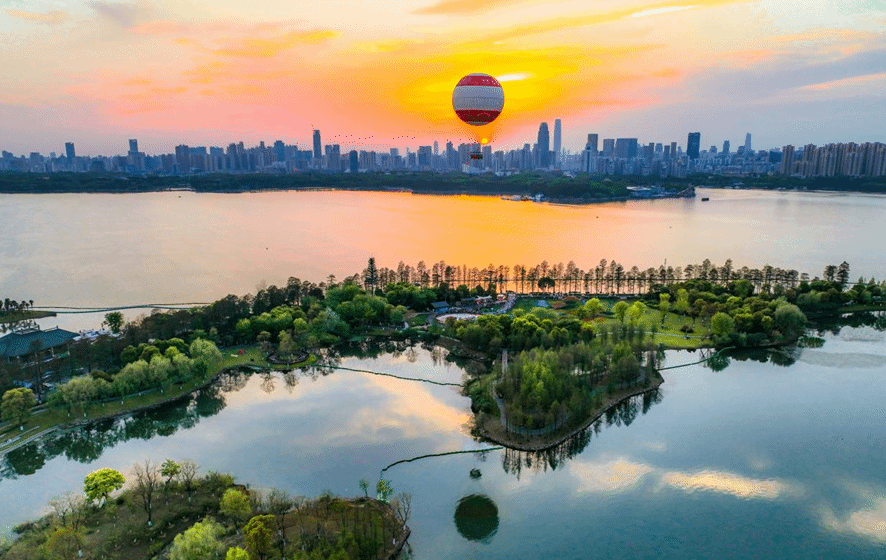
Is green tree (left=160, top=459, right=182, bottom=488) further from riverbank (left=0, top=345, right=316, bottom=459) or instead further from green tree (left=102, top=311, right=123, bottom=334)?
green tree (left=102, top=311, right=123, bottom=334)

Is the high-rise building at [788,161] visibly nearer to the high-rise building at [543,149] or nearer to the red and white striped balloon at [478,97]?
the high-rise building at [543,149]

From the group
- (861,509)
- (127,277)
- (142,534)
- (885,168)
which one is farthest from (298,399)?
(885,168)

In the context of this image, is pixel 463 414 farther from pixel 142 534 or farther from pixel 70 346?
pixel 70 346

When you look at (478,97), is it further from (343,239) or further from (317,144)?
(317,144)

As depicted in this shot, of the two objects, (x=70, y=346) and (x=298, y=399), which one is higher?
(x=70, y=346)

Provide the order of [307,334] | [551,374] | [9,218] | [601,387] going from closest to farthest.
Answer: [551,374] < [601,387] < [307,334] < [9,218]

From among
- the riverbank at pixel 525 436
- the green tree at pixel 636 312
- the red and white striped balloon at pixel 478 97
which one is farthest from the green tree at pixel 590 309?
the red and white striped balloon at pixel 478 97
